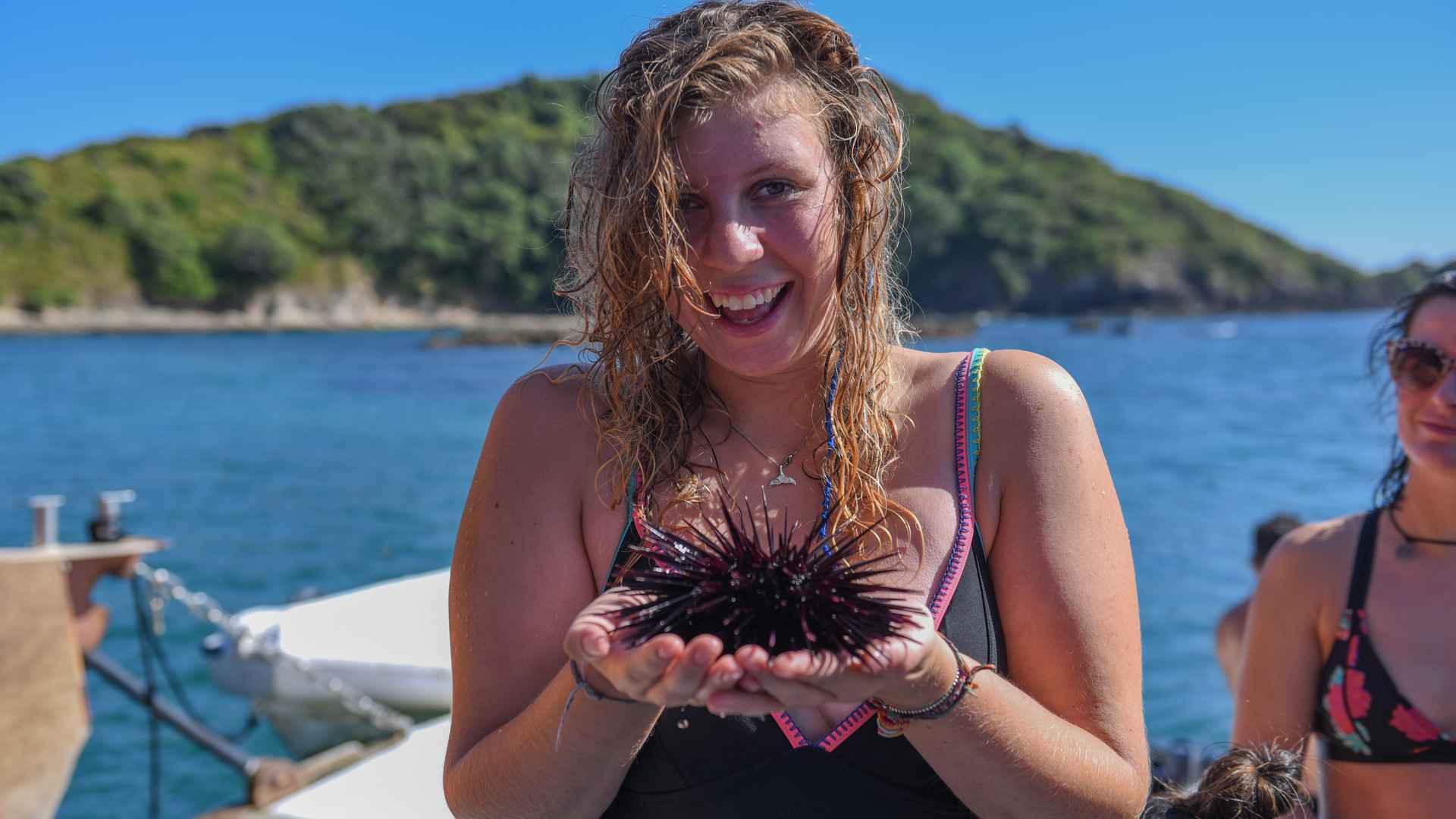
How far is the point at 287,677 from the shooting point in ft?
26.8

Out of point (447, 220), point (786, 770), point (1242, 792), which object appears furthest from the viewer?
point (447, 220)

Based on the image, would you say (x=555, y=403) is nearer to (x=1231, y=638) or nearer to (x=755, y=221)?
(x=755, y=221)

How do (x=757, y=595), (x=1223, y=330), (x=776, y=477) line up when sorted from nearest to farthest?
(x=757, y=595)
(x=776, y=477)
(x=1223, y=330)

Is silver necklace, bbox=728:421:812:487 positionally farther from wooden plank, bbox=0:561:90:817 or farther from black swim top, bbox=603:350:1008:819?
wooden plank, bbox=0:561:90:817

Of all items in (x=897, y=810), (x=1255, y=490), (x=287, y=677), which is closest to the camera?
(x=897, y=810)

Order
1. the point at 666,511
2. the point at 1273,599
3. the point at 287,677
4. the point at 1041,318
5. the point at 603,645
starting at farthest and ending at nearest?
the point at 1041,318, the point at 287,677, the point at 1273,599, the point at 666,511, the point at 603,645

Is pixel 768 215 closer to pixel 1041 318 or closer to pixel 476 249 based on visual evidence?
pixel 476 249

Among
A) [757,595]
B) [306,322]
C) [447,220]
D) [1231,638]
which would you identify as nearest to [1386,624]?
[757,595]

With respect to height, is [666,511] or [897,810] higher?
[666,511]

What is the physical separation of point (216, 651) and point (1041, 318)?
410ft

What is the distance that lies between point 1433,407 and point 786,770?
187cm

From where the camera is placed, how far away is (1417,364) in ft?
8.38

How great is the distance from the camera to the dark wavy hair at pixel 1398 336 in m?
2.62

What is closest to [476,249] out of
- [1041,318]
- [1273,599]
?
[1041,318]
